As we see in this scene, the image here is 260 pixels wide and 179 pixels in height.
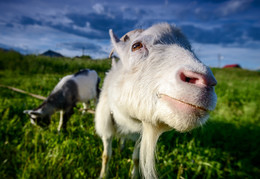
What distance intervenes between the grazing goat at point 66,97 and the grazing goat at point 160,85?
2216 mm

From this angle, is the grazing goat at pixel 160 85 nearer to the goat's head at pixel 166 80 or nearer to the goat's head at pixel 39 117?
the goat's head at pixel 166 80

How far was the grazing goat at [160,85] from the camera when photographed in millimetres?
932

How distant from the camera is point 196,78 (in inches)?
37.1

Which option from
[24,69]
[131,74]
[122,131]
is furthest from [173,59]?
[24,69]

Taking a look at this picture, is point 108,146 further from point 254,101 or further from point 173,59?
point 254,101

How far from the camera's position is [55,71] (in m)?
10.3

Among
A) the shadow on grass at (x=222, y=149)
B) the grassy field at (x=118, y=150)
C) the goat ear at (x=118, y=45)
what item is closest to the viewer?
the goat ear at (x=118, y=45)

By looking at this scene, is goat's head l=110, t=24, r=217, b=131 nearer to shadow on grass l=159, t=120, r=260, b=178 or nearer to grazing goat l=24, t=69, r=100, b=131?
shadow on grass l=159, t=120, r=260, b=178

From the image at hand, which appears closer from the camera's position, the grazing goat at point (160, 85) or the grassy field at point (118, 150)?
the grazing goat at point (160, 85)

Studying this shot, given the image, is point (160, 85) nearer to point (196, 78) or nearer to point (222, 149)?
point (196, 78)

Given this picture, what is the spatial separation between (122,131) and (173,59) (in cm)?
119

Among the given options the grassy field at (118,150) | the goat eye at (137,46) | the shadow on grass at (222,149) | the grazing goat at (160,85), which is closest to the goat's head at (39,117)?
the grassy field at (118,150)

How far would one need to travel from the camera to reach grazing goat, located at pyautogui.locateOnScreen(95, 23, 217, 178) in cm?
93

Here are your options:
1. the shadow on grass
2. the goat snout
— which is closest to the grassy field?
the shadow on grass
